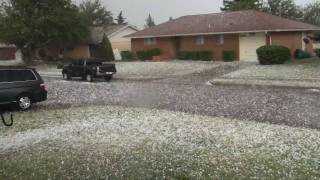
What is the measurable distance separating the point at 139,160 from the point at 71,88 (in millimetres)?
18046

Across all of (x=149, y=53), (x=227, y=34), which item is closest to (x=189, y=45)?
(x=149, y=53)

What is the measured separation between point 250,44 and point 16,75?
2812 centimetres

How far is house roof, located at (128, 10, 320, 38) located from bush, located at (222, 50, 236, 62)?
193cm

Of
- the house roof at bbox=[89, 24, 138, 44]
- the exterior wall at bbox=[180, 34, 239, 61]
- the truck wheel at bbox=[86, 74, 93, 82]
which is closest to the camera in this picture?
the truck wheel at bbox=[86, 74, 93, 82]

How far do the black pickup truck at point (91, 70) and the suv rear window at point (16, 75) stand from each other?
13.9 metres

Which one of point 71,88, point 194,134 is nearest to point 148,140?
point 194,134

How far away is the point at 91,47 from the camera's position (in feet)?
204

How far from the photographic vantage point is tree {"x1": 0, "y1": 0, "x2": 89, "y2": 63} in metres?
50.1

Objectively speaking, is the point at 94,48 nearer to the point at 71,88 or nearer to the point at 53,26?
the point at 53,26

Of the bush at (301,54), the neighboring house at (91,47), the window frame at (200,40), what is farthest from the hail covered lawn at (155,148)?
the neighboring house at (91,47)

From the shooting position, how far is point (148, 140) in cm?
1317

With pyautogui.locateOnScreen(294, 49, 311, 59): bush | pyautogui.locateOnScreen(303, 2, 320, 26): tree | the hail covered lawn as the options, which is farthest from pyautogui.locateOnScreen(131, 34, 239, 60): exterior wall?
pyautogui.locateOnScreen(303, 2, 320, 26): tree

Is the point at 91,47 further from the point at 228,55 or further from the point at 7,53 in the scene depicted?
the point at 228,55

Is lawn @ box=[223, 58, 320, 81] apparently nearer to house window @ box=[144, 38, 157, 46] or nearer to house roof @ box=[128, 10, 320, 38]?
house roof @ box=[128, 10, 320, 38]
